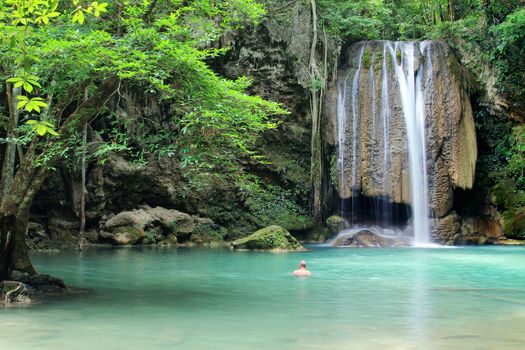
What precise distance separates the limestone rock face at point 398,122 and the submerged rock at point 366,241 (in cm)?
207

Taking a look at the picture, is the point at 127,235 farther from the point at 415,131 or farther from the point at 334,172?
the point at 415,131

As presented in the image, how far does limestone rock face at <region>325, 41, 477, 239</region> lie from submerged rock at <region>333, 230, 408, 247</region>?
207cm

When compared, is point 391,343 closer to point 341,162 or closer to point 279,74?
point 341,162

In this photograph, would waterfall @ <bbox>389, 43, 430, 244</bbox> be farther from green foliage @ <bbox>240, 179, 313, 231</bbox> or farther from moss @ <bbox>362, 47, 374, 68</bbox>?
green foliage @ <bbox>240, 179, 313, 231</bbox>

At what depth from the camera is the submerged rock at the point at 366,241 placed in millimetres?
19766

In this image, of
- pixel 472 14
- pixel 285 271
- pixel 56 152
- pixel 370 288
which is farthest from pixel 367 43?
pixel 56 152

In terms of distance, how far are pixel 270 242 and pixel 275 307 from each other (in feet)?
32.6

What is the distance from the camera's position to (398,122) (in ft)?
72.6

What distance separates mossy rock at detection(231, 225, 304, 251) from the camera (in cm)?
1762

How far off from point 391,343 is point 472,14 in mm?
23689

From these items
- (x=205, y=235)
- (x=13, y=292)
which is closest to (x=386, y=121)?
(x=205, y=235)

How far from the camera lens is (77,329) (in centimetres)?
623

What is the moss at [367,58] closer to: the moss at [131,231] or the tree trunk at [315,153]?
the tree trunk at [315,153]

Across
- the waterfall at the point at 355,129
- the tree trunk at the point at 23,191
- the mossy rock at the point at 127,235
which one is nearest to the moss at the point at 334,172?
the waterfall at the point at 355,129
